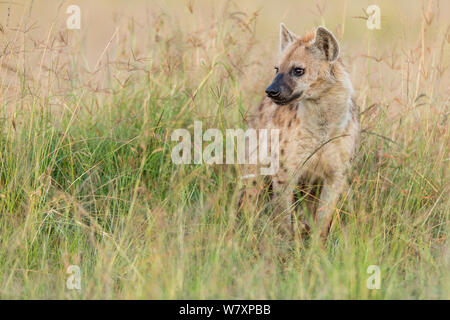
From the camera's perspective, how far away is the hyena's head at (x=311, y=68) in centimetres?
505

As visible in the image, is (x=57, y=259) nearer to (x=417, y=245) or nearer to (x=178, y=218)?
(x=178, y=218)

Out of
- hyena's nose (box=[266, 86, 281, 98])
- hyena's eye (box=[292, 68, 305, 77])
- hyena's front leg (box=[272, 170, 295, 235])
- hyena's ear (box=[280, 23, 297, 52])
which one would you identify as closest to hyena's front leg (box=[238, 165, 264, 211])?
hyena's front leg (box=[272, 170, 295, 235])

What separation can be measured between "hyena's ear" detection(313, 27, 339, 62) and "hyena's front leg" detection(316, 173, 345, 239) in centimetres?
89

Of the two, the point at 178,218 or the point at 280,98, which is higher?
the point at 280,98

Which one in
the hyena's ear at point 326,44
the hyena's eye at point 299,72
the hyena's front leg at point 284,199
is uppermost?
the hyena's ear at point 326,44

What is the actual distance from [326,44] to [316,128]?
0.63m

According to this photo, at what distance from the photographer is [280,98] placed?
4.93m

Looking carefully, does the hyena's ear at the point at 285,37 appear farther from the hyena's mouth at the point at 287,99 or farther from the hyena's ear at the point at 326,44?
the hyena's mouth at the point at 287,99

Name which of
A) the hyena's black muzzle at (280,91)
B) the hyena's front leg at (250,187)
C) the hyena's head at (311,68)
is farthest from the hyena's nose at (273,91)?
the hyena's front leg at (250,187)

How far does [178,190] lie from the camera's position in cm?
480

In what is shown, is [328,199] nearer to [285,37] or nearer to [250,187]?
[250,187]

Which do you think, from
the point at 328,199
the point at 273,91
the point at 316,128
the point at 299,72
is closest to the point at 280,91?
the point at 273,91
